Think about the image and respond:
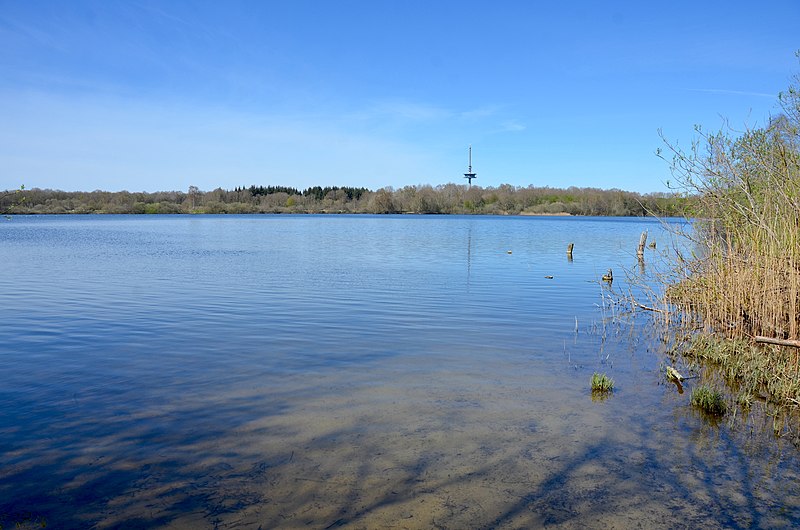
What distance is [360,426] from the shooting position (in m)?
7.22

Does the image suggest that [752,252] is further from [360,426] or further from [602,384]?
[360,426]

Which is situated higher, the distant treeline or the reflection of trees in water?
the distant treeline

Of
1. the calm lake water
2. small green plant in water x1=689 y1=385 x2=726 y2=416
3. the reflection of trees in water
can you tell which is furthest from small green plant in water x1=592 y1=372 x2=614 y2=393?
small green plant in water x1=689 y1=385 x2=726 y2=416

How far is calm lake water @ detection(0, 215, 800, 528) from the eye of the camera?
5.30 metres

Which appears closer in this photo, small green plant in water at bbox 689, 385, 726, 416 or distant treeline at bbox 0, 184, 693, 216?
small green plant in water at bbox 689, 385, 726, 416

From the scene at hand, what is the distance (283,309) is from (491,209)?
129m

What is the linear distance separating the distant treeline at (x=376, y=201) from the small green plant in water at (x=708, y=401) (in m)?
114

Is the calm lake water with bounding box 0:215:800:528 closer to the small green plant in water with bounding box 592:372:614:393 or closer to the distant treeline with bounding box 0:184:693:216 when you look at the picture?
the small green plant in water with bounding box 592:372:614:393

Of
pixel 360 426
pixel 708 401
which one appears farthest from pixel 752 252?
pixel 360 426

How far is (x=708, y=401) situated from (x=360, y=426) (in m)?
4.93

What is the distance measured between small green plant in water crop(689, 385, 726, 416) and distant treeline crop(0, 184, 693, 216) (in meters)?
114

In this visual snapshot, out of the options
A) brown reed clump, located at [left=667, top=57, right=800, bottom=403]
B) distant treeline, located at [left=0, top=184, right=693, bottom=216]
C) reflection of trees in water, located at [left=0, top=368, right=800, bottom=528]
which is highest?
distant treeline, located at [left=0, top=184, right=693, bottom=216]

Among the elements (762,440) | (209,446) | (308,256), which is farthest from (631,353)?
(308,256)

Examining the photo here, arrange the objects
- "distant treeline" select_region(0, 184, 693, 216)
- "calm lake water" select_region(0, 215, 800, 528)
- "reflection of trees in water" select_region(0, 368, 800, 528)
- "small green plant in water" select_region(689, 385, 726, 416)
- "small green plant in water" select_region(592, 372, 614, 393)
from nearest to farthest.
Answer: "reflection of trees in water" select_region(0, 368, 800, 528)
"calm lake water" select_region(0, 215, 800, 528)
"small green plant in water" select_region(689, 385, 726, 416)
"small green plant in water" select_region(592, 372, 614, 393)
"distant treeline" select_region(0, 184, 693, 216)
